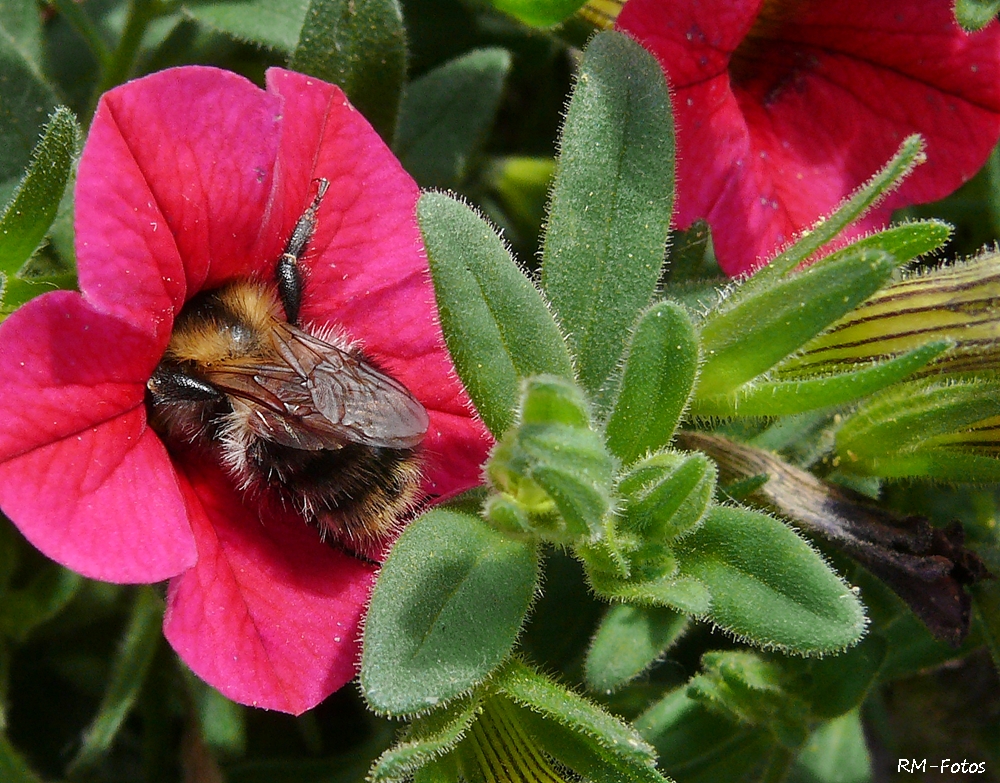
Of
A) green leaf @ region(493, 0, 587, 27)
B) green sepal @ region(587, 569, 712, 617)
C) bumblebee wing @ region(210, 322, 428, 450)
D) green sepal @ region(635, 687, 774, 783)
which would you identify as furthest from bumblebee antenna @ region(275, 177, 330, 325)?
green sepal @ region(635, 687, 774, 783)

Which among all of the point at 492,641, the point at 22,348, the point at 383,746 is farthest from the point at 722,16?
the point at 383,746

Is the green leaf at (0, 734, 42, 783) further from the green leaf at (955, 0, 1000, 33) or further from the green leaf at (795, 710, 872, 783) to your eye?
the green leaf at (955, 0, 1000, 33)

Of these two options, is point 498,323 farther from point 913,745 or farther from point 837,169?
point 913,745

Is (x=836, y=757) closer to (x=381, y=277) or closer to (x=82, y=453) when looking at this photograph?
(x=381, y=277)

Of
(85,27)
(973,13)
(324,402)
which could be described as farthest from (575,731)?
(85,27)

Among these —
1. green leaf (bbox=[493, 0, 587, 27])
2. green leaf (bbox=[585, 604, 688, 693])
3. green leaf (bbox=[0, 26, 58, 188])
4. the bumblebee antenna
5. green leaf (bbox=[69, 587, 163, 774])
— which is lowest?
green leaf (bbox=[69, 587, 163, 774])

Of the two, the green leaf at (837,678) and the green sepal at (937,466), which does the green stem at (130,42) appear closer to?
the green sepal at (937,466)
